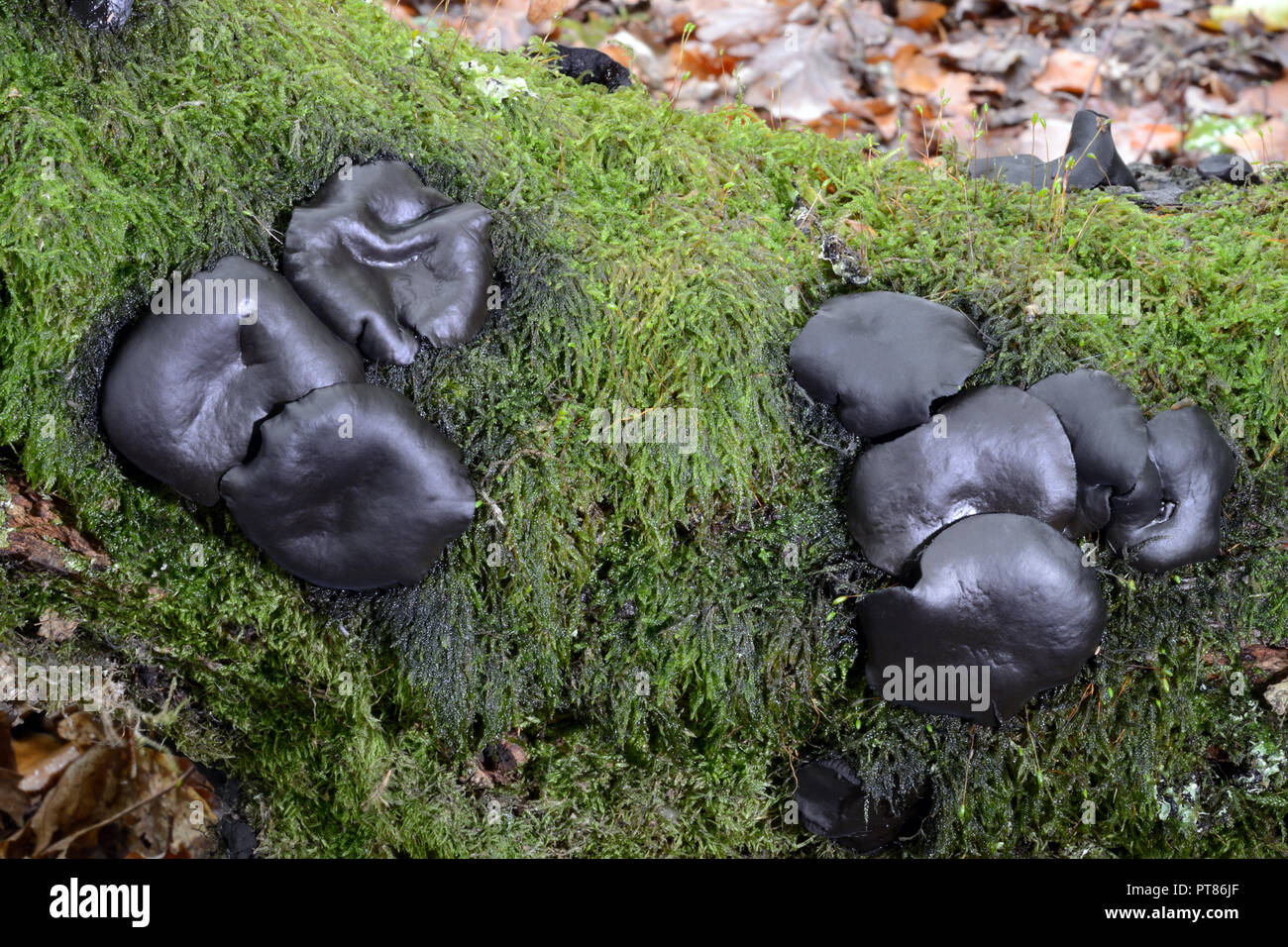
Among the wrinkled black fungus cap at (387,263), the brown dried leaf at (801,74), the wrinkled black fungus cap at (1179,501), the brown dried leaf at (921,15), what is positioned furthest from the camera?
the brown dried leaf at (921,15)

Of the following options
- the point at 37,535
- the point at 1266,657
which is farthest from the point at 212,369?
the point at 1266,657

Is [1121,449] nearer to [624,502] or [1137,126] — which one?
[624,502]

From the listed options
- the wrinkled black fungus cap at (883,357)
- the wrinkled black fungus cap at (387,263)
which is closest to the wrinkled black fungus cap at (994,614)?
the wrinkled black fungus cap at (883,357)

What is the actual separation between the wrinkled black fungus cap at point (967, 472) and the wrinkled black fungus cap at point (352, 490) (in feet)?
3.83

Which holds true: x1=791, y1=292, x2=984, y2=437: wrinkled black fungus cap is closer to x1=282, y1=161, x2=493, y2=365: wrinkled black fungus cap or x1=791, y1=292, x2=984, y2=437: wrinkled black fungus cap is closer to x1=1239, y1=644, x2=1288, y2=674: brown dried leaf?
x1=282, y1=161, x2=493, y2=365: wrinkled black fungus cap

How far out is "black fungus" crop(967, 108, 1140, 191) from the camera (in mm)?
3287

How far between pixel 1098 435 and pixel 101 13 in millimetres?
2959

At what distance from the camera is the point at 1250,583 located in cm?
276

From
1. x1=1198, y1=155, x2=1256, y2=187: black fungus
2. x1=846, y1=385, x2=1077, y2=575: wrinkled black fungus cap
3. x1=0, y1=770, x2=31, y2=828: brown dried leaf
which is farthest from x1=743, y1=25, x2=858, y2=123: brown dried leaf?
x1=0, y1=770, x2=31, y2=828: brown dried leaf

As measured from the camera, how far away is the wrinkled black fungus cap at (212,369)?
2.26 m

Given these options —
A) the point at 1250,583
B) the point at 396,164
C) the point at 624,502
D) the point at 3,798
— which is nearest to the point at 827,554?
the point at 624,502

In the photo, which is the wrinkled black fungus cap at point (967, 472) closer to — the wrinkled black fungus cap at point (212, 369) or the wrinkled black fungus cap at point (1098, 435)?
the wrinkled black fungus cap at point (1098, 435)

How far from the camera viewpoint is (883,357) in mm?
2492

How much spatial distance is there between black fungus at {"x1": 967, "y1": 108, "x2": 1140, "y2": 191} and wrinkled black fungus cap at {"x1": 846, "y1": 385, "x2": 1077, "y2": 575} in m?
1.21
